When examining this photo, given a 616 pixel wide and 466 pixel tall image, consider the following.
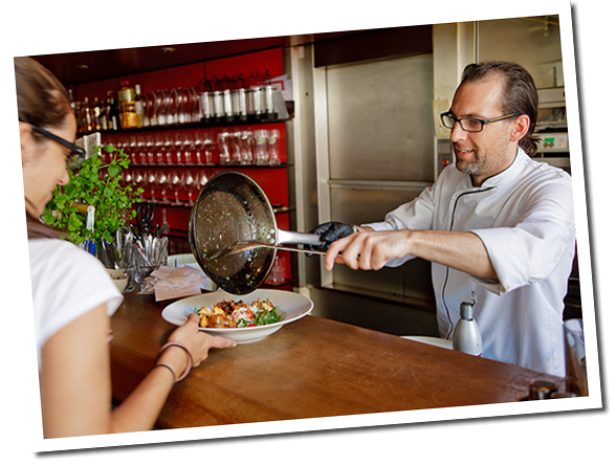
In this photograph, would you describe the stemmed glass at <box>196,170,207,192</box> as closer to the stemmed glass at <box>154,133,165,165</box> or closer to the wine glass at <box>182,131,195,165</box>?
the wine glass at <box>182,131,195,165</box>

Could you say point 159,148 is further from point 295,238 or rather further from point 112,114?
point 295,238

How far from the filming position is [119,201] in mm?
1843

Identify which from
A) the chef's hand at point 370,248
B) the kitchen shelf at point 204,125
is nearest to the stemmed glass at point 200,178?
the kitchen shelf at point 204,125

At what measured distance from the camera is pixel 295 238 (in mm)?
1274

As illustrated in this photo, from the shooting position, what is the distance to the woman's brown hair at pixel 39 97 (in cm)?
88

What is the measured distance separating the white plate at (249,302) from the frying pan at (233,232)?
102mm

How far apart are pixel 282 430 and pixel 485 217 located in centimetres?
97

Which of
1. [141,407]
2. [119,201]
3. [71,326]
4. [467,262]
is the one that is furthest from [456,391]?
[119,201]

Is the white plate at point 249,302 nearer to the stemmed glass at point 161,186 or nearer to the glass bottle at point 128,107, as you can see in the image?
the stemmed glass at point 161,186

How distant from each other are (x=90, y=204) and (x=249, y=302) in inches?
26.9

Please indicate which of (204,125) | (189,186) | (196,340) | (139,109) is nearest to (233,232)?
(196,340)

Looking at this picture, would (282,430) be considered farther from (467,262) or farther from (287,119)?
(287,119)

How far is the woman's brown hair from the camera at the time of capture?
883 millimetres

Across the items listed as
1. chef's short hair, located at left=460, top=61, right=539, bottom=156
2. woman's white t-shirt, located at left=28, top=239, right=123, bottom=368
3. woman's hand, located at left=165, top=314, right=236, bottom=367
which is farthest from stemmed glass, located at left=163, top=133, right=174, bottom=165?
woman's white t-shirt, located at left=28, top=239, right=123, bottom=368
